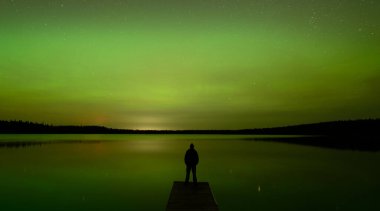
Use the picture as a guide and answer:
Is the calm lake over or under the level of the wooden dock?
under

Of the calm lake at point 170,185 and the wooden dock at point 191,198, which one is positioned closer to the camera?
the wooden dock at point 191,198

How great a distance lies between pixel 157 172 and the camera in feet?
142

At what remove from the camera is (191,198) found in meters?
19.6

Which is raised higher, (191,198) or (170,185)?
(191,198)

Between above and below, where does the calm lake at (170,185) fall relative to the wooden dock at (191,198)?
below

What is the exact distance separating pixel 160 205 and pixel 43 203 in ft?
24.8

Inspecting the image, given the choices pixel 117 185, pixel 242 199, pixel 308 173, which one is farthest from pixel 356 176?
pixel 117 185

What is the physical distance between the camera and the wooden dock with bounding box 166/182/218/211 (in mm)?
17406

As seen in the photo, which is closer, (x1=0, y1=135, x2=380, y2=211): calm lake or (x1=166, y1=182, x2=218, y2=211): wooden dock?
(x1=166, y1=182, x2=218, y2=211): wooden dock

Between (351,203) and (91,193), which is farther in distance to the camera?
(91,193)

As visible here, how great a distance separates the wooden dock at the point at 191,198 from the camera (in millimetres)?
17406

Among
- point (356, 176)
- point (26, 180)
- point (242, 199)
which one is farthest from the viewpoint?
point (356, 176)

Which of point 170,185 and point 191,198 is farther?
point 170,185

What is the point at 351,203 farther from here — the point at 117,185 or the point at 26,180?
the point at 26,180
